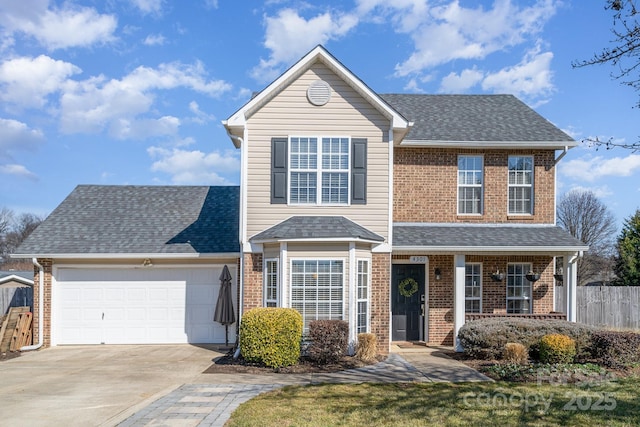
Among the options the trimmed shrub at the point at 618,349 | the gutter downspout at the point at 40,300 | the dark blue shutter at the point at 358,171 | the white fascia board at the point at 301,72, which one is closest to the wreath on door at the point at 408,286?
the dark blue shutter at the point at 358,171

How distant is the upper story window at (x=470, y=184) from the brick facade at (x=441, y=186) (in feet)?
0.52

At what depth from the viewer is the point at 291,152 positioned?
489 inches

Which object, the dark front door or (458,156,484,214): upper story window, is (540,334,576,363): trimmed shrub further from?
(458,156,484,214): upper story window

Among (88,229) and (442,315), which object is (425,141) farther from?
(88,229)

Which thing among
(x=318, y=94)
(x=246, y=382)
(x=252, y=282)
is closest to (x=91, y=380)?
(x=246, y=382)

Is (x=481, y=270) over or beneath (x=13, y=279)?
over

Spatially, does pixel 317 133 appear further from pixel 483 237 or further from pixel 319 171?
pixel 483 237

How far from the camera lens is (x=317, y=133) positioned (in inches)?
489

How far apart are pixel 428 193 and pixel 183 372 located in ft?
27.3

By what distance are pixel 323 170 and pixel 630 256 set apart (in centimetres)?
1850

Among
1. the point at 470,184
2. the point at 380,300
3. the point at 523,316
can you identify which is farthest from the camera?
the point at 470,184

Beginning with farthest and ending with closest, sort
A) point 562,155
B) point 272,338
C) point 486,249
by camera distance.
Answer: point 562,155
point 486,249
point 272,338

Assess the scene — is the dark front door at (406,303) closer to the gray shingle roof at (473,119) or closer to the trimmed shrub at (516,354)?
the trimmed shrub at (516,354)

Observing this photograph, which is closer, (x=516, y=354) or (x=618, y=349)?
(x=618, y=349)
